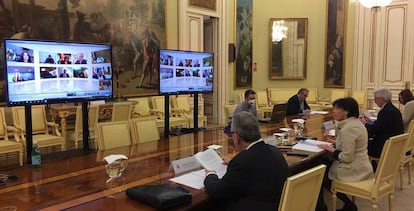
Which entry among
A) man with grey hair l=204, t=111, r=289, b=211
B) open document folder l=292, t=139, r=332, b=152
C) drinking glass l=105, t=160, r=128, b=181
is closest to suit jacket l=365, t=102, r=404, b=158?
open document folder l=292, t=139, r=332, b=152

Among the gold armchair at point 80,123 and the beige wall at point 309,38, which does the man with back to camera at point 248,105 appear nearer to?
the gold armchair at point 80,123

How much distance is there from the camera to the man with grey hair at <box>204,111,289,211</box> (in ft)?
7.18

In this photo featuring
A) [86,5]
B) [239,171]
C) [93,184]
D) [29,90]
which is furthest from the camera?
[86,5]

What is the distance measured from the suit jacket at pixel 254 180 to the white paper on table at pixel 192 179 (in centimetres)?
21

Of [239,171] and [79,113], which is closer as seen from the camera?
[239,171]

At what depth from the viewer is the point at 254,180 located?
2.19 m

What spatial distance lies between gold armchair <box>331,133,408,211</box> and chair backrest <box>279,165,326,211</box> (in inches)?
50.1

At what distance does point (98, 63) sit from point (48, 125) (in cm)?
265

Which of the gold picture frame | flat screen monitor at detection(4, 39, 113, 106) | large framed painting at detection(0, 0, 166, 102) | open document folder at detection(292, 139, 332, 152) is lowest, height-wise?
open document folder at detection(292, 139, 332, 152)

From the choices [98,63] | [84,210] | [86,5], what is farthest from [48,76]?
[86,5]

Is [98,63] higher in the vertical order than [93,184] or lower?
higher

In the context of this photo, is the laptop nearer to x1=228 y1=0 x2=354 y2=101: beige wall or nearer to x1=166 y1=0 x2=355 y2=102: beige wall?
x1=166 y1=0 x2=355 y2=102: beige wall

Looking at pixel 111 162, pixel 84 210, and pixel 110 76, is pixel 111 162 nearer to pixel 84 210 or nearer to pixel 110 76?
pixel 84 210

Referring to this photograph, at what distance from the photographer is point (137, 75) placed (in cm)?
793
